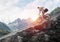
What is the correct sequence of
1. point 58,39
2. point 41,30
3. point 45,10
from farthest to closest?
point 45,10 < point 41,30 < point 58,39

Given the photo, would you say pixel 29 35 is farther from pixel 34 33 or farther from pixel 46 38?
pixel 46 38

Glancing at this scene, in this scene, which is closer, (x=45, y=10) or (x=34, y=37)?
(x=34, y=37)

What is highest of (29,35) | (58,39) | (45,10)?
(45,10)

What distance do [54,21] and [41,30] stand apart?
668 cm

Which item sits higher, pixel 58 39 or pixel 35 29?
pixel 35 29

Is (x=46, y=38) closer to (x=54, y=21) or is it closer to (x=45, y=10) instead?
(x=54, y=21)

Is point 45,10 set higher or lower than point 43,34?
higher

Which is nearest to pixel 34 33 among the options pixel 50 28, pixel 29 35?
Result: pixel 29 35

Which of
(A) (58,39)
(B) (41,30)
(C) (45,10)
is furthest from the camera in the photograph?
(C) (45,10)

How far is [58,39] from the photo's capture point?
59.4 metres

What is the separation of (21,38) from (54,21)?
1557cm

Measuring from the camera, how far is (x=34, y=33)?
63.2 m

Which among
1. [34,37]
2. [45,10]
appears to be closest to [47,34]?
[34,37]

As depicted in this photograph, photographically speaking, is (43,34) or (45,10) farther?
(45,10)
